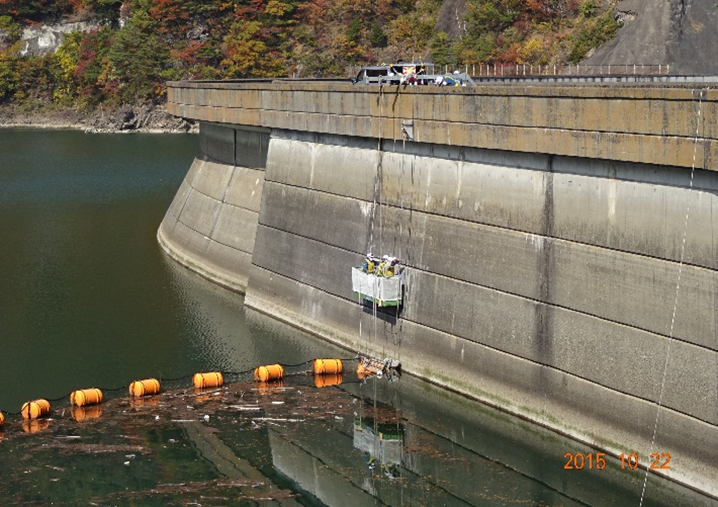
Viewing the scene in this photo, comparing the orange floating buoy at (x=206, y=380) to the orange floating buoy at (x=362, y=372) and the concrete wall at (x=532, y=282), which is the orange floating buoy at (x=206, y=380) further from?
the concrete wall at (x=532, y=282)

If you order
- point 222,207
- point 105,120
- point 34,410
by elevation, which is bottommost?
point 34,410

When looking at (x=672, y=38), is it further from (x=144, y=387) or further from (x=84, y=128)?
(x=84, y=128)

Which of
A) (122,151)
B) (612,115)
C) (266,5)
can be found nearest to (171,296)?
(612,115)

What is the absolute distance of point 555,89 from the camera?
2867 cm

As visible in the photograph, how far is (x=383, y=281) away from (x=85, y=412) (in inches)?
350

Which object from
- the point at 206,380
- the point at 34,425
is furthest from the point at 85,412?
the point at 206,380

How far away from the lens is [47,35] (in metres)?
149

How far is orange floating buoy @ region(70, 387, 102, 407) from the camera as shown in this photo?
32781mm

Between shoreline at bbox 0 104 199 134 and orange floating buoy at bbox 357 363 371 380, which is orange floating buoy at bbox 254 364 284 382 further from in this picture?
shoreline at bbox 0 104 199 134

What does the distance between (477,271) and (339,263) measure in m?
7.23

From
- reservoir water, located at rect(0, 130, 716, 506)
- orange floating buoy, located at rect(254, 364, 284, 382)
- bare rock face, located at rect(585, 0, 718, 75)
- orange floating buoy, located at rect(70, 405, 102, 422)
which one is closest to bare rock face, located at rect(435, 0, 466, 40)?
bare rock face, located at rect(585, 0, 718, 75)

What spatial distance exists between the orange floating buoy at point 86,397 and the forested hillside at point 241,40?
235 feet

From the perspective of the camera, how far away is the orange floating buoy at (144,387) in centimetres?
3353

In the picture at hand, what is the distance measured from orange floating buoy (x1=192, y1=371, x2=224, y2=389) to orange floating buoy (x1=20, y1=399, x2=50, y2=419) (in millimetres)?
4328
